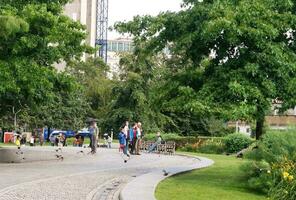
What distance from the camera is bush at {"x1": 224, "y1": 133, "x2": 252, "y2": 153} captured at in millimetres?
41875

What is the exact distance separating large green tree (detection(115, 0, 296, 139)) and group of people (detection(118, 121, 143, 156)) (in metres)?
9.94

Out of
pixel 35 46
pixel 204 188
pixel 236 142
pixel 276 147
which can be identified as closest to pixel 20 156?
pixel 35 46

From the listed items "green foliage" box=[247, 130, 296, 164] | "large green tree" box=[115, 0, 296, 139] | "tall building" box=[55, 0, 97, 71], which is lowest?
"green foliage" box=[247, 130, 296, 164]

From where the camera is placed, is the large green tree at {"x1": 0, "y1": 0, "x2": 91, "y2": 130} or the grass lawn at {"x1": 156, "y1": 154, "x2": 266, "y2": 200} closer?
the grass lawn at {"x1": 156, "y1": 154, "x2": 266, "y2": 200}

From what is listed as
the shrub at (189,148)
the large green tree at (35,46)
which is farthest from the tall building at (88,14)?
the large green tree at (35,46)

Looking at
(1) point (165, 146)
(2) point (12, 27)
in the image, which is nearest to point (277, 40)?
(2) point (12, 27)

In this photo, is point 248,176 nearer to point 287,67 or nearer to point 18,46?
point 287,67

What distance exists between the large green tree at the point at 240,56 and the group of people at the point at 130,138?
32.6ft

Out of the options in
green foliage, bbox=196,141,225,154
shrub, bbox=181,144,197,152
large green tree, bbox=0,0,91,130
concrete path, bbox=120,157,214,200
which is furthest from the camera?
shrub, bbox=181,144,197,152

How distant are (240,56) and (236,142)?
84.2 feet

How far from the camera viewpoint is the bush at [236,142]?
1649 inches

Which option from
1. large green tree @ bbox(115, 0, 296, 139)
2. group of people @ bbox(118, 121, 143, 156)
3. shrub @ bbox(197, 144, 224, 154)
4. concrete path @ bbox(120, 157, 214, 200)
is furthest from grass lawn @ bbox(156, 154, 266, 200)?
shrub @ bbox(197, 144, 224, 154)

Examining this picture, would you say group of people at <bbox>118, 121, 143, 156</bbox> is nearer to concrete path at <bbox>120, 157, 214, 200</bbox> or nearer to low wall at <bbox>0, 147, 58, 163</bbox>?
low wall at <bbox>0, 147, 58, 163</bbox>

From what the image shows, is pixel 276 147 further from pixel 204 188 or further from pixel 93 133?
pixel 93 133
